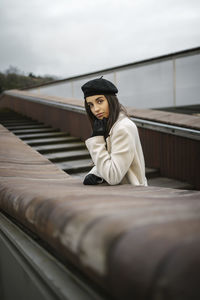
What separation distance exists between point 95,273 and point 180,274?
0.18m

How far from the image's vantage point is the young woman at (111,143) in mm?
1966

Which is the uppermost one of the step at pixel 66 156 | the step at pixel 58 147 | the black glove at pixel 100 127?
the black glove at pixel 100 127

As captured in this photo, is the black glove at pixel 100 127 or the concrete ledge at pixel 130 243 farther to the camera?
the black glove at pixel 100 127

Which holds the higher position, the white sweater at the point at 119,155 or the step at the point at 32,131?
the white sweater at the point at 119,155

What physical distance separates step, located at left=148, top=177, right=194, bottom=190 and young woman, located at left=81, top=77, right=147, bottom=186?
72.5 inches

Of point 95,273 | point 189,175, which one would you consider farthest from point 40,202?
point 189,175

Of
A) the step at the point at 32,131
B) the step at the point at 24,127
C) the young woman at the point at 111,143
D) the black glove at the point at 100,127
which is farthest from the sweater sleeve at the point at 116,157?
the step at the point at 24,127

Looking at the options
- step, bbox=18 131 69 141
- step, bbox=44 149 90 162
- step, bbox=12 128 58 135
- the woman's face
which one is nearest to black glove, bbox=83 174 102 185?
the woman's face

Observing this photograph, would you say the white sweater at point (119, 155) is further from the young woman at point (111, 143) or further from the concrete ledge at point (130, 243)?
the concrete ledge at point (130, 243)

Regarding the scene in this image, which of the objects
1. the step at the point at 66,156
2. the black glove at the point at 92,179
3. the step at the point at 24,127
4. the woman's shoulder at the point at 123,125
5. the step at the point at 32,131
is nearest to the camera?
the black glove at the point at 92,179

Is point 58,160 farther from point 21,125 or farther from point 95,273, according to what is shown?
point 95,273

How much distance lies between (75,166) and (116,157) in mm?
2665

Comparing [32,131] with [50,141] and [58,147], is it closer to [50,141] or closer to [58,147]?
[50,141]

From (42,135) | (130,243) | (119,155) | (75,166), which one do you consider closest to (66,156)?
(75,166)
